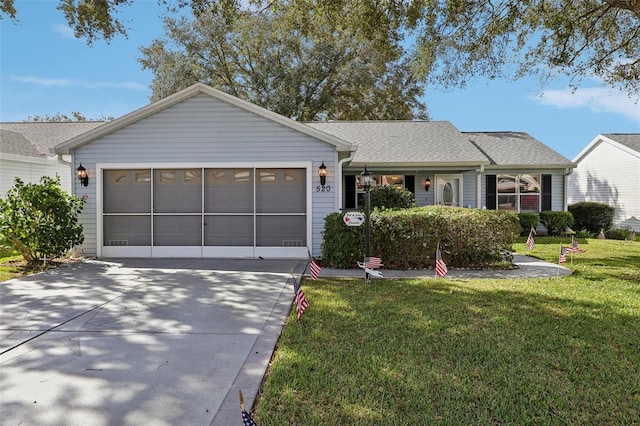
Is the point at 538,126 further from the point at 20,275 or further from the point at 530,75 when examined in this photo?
the point at 20,275

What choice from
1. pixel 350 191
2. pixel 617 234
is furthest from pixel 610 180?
pixel 350 191

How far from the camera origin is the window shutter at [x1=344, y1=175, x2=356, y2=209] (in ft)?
46.0

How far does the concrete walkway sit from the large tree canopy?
6.10 meters

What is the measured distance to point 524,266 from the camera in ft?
28.1

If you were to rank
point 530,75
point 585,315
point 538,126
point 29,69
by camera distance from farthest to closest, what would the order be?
point 538,126 < point 29,69 < point 530,75 < point 585,315

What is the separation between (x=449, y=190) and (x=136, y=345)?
42.2ft

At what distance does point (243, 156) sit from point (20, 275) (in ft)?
16.5

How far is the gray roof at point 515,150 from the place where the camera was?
14883 millimetres

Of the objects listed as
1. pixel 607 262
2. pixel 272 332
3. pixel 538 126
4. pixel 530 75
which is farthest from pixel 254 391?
pixel 538 126

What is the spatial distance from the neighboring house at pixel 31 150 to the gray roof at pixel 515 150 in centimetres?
1513

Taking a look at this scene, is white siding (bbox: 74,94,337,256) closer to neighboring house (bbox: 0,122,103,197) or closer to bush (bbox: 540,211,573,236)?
neighboring house (bbox: 0,122,103,197)

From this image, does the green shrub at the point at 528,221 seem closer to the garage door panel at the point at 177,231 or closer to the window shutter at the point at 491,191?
the window shutter at the point at 491,191

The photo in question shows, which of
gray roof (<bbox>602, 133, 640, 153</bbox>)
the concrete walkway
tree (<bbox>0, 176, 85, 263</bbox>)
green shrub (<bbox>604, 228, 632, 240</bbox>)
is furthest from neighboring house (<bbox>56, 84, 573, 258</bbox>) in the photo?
gray roof (<bbox>602, 133, 640, 153</bbox>)

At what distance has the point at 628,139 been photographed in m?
18.9
